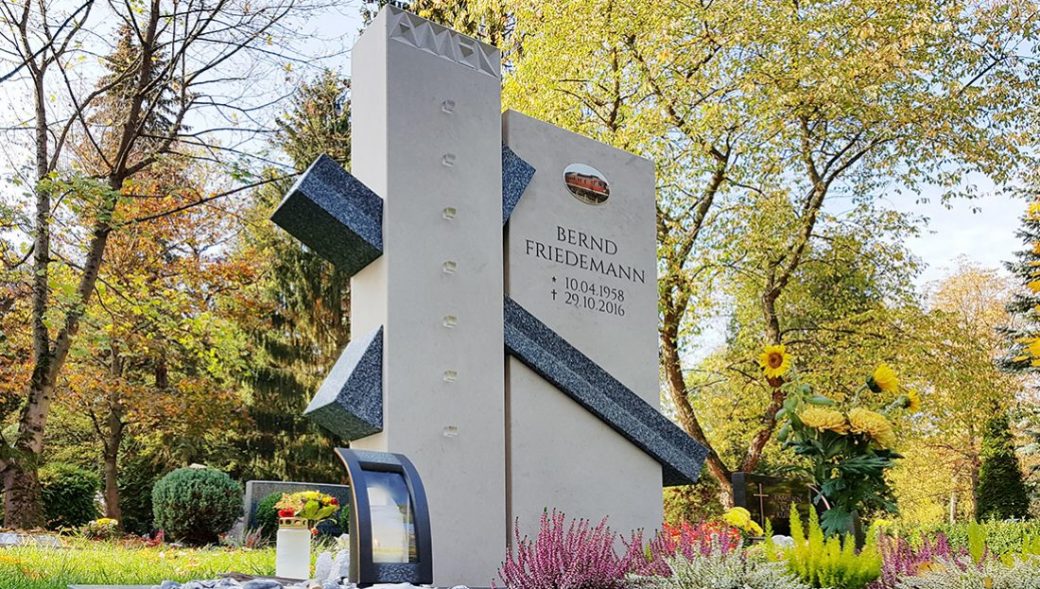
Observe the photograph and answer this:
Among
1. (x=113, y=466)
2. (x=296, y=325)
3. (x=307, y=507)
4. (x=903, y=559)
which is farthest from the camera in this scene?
(x=296, y=325)

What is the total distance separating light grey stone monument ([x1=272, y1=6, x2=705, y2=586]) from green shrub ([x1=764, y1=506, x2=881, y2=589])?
2096 mm

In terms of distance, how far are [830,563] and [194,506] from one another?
10730mm

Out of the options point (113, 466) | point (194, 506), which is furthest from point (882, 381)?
point (113, 466)

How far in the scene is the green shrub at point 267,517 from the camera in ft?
42.9

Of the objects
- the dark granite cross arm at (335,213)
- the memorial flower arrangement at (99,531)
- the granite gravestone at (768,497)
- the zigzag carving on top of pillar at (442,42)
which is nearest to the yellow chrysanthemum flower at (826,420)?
the dark granite cross arm at (335,213)

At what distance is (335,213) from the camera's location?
17.3 feet

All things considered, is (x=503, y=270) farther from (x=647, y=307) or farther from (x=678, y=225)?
(x=678, y=225)

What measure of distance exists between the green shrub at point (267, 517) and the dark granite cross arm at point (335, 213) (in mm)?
8271

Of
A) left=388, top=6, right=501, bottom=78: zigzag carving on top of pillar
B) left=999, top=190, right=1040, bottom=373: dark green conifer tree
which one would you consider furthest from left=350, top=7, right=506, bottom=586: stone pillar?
left=999, top=190, right=1040, bottom=373: dark green conifer tree

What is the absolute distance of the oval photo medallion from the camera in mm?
6918

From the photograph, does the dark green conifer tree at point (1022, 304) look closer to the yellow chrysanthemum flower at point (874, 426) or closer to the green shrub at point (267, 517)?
the green shrub at point (267, 517)

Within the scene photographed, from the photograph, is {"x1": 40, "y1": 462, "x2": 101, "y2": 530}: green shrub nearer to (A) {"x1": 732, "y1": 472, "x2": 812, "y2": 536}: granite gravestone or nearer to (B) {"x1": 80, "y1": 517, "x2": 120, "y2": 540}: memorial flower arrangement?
(B) {"x1": 80, "y1": 517, "x2": 120, "y2": 540}: memorial flower arrangement

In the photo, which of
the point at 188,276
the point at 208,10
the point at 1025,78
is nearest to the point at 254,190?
the point at 188,276

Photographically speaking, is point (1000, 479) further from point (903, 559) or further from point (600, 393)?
point (903, 559)
